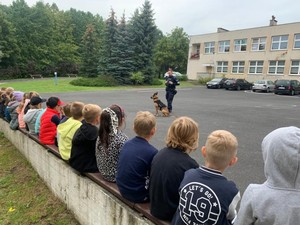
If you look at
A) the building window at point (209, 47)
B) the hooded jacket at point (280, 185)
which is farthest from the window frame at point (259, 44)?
the hooded jacket at point (280, 185)

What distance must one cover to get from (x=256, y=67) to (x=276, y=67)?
323 cm

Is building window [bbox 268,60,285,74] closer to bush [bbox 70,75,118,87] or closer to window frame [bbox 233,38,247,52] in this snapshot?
window frame [bbox 233,38,247,52]

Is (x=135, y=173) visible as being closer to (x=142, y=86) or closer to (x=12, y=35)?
→ (x=142, y=86)

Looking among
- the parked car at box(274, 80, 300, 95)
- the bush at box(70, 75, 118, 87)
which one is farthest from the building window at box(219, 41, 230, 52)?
the bush at box(70, 75, 118, 87)

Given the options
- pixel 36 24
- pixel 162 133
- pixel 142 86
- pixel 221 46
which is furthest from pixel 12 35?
pixel 162 133

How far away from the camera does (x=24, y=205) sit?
5.02m

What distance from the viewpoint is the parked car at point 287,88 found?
99.3ft

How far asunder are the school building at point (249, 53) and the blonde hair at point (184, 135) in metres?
40.4

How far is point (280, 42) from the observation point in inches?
1563

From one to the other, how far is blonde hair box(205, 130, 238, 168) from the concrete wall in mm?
1158

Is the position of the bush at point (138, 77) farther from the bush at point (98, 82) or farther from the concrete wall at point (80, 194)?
the concrete wall at point (80, 194)

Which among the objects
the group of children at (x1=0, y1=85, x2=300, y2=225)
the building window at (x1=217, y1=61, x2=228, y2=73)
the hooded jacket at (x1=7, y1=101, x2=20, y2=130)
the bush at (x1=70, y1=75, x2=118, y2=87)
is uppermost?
the building window at (x1=217, y1=61, x2=228, y2=73)

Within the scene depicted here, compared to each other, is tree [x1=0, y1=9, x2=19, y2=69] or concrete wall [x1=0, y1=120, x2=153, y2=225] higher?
tree [x1=0, y1=9, x2=19, y2=69]

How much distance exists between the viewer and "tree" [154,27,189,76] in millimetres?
66625
